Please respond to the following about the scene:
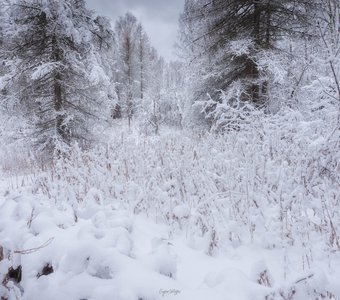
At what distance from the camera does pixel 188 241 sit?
256cm

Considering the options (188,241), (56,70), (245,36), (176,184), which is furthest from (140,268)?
(245,36)

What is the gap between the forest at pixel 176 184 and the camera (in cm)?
189

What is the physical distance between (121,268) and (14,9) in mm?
7742

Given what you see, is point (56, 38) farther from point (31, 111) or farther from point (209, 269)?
point (209, 269)

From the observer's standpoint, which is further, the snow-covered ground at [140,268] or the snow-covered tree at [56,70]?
the snow-covered tree at [56,70]

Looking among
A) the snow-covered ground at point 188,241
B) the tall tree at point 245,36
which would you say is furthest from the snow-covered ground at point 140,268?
the tall tree at point 245,36

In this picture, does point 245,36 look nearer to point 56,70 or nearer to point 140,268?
point 56,70

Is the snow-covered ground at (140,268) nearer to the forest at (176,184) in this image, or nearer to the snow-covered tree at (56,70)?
the forest at (176,184)

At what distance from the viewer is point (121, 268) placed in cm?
190

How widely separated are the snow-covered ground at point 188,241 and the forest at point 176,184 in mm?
13

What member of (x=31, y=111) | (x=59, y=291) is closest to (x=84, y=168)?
(x=59, y=291)

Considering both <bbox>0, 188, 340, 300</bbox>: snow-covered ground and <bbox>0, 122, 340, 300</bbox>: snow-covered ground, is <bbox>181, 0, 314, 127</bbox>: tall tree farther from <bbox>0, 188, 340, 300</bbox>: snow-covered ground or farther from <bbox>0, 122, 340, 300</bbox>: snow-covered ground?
<bbox>0, 188, 340, 300</bbox>: snow-covered ground

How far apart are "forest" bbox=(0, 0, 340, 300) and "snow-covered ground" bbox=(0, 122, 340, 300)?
0.04ft

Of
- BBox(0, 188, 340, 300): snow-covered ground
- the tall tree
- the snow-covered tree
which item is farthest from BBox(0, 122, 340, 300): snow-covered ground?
the snow-covered tree
